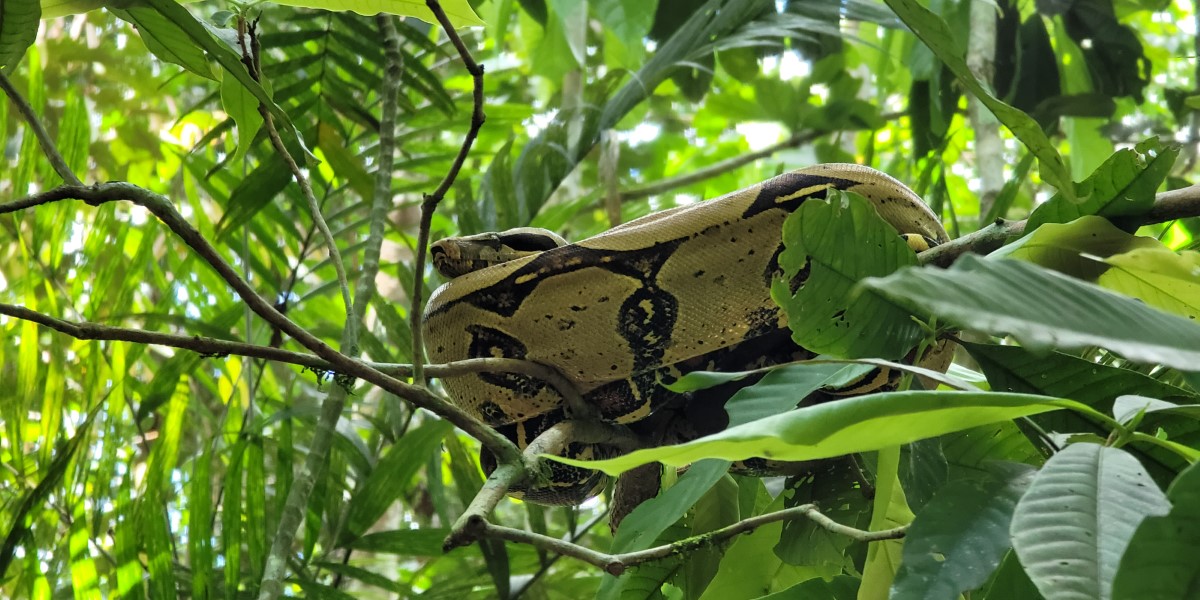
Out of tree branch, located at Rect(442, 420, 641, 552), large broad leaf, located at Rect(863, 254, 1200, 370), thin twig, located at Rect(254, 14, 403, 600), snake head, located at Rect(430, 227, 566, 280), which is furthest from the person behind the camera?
thin twig, located at Rect(254, 14, 403, 600)

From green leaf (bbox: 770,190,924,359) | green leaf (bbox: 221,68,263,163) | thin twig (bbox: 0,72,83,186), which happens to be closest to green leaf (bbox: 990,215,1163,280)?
green leaf (bbox: 770,190,924,359)

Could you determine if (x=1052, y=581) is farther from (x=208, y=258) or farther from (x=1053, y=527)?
(x=208, y=258)

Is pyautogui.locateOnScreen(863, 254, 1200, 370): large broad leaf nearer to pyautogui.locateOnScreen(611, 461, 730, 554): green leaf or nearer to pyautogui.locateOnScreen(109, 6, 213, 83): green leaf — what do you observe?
Result: pyautogui.locateOnScreen(611, 461, 730, 554): green leaf

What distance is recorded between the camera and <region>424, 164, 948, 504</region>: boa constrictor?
188cm

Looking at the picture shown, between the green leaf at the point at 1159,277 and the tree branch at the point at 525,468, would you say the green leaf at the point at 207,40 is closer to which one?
the tree branch at the point at 525,468

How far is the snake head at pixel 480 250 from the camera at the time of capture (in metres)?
2.04

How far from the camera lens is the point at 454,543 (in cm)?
101

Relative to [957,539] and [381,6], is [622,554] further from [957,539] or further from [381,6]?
[381,6]

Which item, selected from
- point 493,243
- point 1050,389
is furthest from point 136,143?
point 1050,389

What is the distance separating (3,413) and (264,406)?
109 cm

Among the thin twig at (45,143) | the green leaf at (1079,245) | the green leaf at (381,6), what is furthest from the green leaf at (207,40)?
the green leaf at (1079,245)

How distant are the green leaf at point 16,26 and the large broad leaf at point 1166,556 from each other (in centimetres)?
146

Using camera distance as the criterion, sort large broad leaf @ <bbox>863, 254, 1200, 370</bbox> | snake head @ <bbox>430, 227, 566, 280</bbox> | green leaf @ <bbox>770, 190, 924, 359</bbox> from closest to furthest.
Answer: large broad leaf @ <bbox>863, 254, 1200, 370</bbox>, green leaf @ <bbox>770, 190, 924, 359</bbox>, snake head @ <bbox>430, 227, 566, 280</bbox>

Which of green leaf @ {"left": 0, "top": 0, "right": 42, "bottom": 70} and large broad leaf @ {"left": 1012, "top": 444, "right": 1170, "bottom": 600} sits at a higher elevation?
green leaf @ {"left": 0, "top": 0, "right": 42, "bottom": 70}
